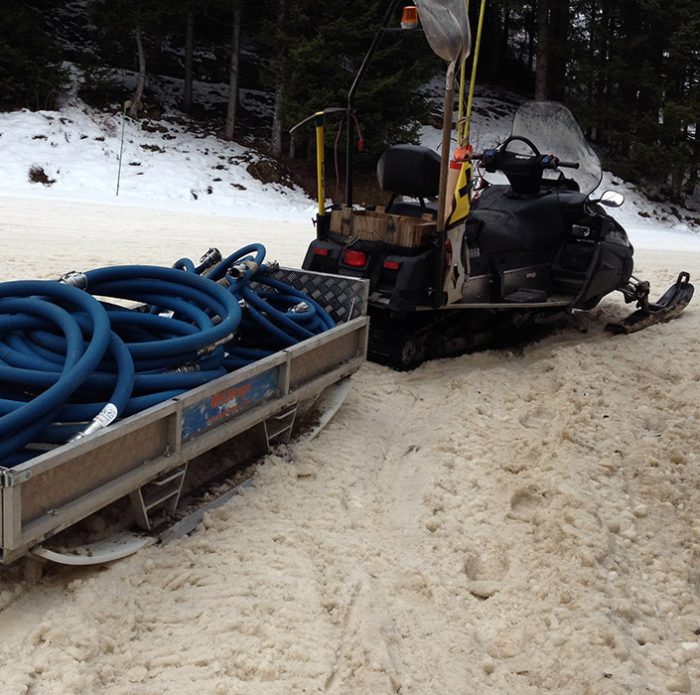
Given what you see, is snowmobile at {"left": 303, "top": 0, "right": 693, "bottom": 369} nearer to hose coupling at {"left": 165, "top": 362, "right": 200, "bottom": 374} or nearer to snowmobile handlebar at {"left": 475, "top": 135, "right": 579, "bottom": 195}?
snowmobile handlebar at {"left": 475, "top": 135, "right": 579, "bottom": 195}

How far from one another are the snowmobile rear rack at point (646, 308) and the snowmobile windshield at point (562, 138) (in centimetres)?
94

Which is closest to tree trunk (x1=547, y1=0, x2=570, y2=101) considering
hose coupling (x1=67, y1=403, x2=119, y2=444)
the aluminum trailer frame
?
the aluminum trailer frame

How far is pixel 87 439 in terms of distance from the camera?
2.84m

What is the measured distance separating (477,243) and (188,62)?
15918 millimetres

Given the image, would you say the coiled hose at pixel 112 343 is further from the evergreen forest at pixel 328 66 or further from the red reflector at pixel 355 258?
the evergreen forest at pixel 328 66

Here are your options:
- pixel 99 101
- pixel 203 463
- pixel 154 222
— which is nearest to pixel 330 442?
pixel 203 463

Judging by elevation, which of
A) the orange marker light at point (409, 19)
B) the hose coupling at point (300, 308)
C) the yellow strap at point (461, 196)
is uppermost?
the orange marker light at point (409, 19)

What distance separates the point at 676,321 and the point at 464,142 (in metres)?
2.76

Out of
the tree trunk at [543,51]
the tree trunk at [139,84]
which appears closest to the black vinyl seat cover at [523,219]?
the tree trunk at [139,84]

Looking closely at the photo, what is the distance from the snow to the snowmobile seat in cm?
122

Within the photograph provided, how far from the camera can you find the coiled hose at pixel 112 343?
3045 mm

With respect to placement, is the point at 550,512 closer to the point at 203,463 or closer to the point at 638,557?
the point at 638,557

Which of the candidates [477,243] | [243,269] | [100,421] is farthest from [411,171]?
[100,421]

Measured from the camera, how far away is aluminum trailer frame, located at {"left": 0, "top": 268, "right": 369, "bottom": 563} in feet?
8.77
